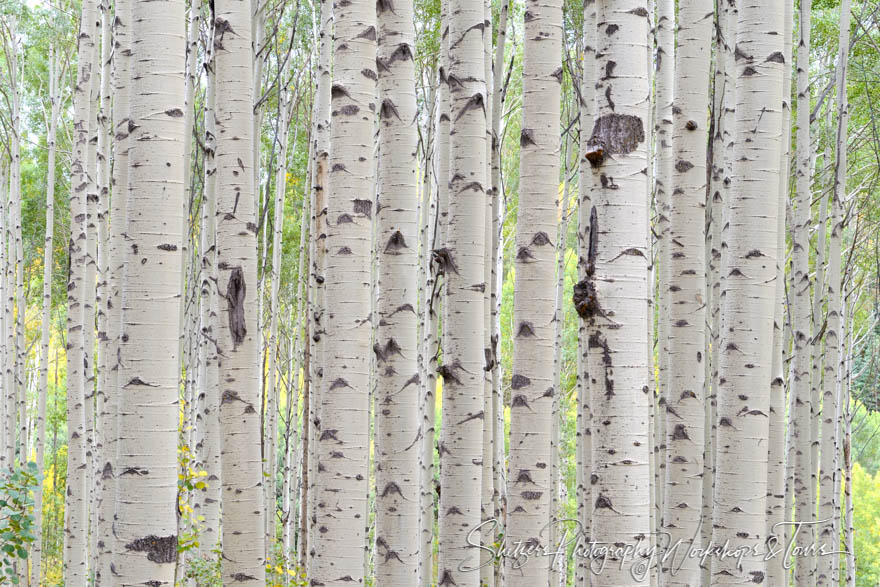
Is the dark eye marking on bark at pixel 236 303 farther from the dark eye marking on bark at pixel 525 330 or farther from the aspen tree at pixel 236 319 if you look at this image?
the dark eye marking on bark at pixel 525 330

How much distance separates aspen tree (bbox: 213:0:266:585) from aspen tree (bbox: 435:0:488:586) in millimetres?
880

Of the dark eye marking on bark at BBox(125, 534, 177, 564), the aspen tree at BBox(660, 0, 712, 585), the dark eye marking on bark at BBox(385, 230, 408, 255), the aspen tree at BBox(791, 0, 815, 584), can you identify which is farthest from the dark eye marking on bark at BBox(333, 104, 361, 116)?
the aspen tree at BBox(791, 0, 815, 584)

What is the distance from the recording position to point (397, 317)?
292 centimetres

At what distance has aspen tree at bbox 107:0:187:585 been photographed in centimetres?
193

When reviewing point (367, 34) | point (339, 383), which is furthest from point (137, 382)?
point (367, 34)

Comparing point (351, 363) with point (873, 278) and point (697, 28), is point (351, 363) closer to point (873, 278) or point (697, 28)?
point (697, 28)

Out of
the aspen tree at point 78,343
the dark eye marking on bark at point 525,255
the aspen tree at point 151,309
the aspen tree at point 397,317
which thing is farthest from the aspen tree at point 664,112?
the aspen tree at point 78,343

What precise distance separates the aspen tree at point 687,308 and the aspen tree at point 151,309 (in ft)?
8.37

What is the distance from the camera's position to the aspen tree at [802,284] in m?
5.27

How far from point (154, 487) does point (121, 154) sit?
2725mm

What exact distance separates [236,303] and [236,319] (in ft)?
0.24

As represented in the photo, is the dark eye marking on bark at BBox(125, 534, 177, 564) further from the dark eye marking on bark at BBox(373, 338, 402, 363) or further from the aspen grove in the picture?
the dark eye marking on bark at BBox(373, 338, 402, 363)

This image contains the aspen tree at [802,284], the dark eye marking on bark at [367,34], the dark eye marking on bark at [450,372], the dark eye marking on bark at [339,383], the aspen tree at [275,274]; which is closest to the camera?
the dark eye marking on bark at [339,383]

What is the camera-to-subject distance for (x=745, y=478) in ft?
7.97
